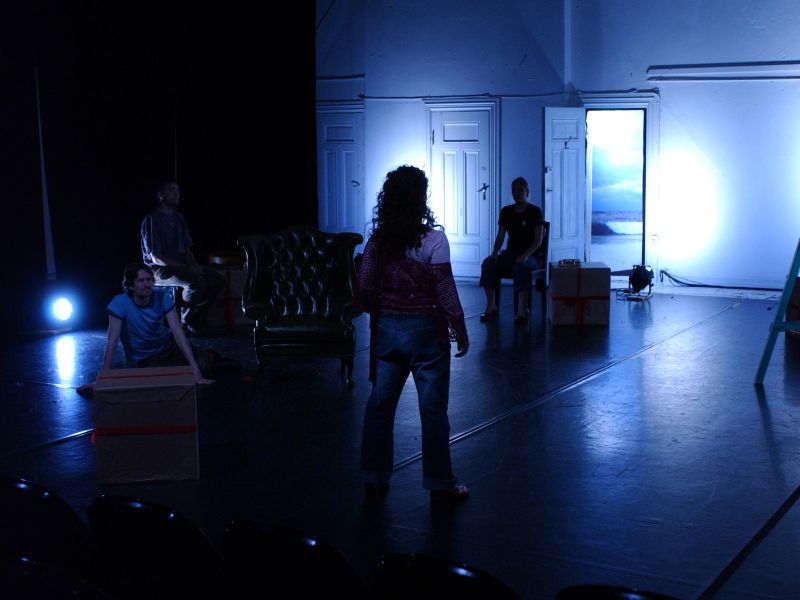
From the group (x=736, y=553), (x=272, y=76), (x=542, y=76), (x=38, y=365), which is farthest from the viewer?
(x=542, y=76)

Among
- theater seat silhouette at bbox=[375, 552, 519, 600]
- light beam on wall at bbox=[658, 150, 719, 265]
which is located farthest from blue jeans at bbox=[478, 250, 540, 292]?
theater seat silhouette at bbox=[375, 552, 519, 600]

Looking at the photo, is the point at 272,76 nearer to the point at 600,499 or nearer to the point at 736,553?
the point at 600,499

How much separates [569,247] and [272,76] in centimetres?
397

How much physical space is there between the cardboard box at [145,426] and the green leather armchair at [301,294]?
2262 mm

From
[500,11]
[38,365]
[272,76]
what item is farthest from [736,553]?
[500,11]

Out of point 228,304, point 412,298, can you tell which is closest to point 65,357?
point 228,304

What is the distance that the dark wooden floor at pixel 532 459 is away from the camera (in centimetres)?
417

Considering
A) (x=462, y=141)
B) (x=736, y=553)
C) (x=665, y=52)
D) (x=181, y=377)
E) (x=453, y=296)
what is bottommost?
(x=736, y=553)

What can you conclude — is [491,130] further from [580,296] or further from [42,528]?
[42,528]

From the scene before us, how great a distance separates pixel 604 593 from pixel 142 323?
176 inches

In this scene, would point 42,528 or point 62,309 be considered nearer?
point 42,528

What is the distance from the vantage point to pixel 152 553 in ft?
8.93

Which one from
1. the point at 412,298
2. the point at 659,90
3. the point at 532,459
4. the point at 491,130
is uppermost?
the point at 659,90

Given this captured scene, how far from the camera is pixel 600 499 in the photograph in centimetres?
481
